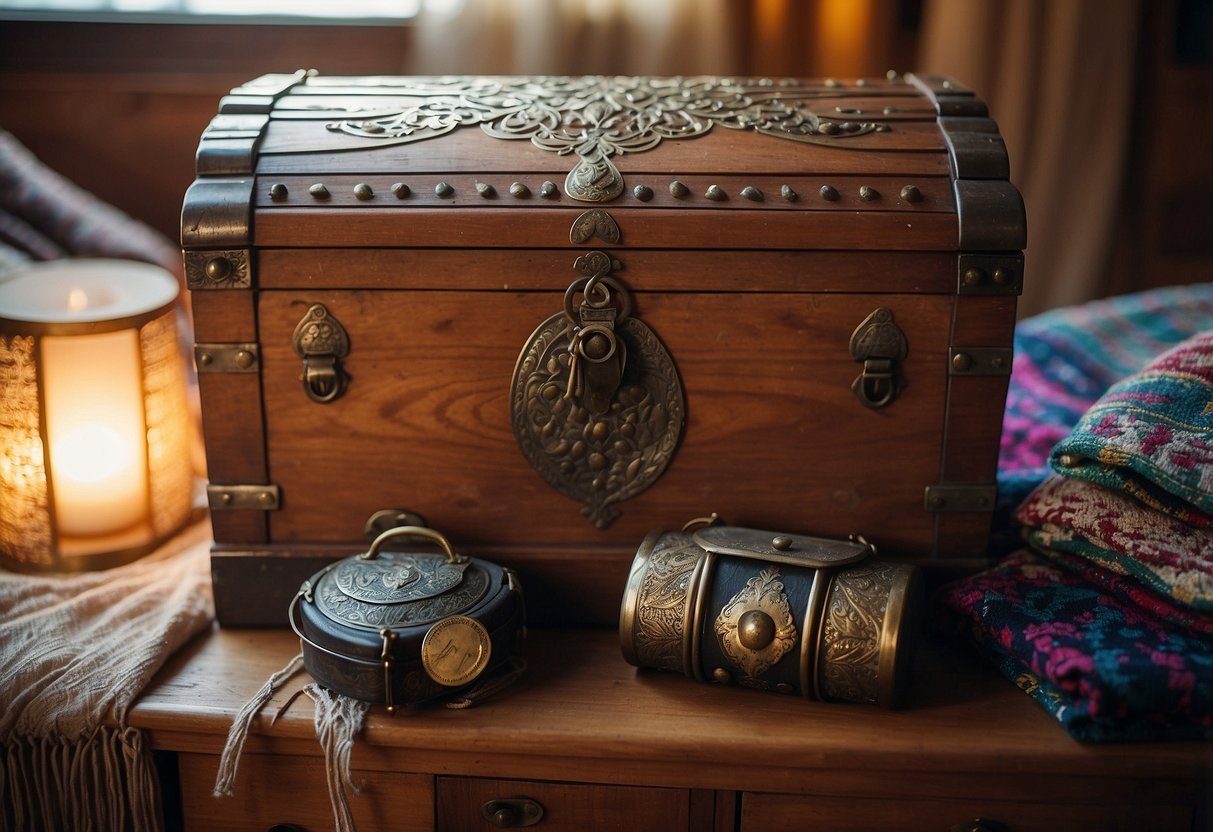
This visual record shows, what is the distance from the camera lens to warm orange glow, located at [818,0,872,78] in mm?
1737

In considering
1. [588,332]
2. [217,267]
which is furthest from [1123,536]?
[217,267]

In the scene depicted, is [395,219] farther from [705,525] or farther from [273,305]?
[705,525]

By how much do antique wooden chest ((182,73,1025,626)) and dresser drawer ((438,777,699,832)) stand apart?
8.6 inches

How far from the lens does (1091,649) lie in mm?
1022

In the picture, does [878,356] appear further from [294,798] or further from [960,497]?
[294,798]

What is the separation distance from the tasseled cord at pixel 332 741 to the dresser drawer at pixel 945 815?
387 millimetres

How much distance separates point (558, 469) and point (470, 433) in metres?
0.10

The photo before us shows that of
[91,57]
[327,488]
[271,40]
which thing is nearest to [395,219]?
[327,488]

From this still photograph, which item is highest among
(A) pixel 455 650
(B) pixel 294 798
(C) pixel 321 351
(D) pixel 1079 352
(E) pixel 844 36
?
(E) pixel 844 36

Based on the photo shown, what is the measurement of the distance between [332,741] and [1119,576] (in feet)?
2.69

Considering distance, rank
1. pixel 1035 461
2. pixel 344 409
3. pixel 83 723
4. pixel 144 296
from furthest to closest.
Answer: pixel 1035 461
pixel 144 296
pixel 344 409
pixel 83 723

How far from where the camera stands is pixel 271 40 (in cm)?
178

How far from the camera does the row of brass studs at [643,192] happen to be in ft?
3.67

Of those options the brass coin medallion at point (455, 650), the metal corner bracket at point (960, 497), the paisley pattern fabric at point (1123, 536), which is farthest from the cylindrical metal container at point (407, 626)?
the paisley pattern fabric at point (1123, 536)
